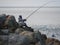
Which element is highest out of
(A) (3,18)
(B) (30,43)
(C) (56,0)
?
(C) (56,0)

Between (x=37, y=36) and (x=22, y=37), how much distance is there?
0.08 meters

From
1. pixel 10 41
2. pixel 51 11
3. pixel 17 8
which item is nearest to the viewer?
pixel 10 41

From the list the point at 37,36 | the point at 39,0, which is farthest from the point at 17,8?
the point at 37,36

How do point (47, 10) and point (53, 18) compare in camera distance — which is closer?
point (53, 18)

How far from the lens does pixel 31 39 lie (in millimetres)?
717

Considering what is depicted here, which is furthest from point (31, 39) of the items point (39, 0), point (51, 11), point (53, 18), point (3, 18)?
point (39, 0)

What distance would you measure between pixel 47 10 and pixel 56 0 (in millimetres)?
258

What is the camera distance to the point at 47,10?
116 inches

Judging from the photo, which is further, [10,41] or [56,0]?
[56,0]

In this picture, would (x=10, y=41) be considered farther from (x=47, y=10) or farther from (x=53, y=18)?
(x=47, y=10)

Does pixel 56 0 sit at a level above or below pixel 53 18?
above

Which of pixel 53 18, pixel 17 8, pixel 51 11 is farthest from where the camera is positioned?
pixel 17 8

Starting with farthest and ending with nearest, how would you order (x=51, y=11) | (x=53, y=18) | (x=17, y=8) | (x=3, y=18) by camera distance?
(x=17, y=8) → (x=51, y=11) → (x=53, y=18) → (x=3, y=18)

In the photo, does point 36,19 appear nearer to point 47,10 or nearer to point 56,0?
point 47,10
